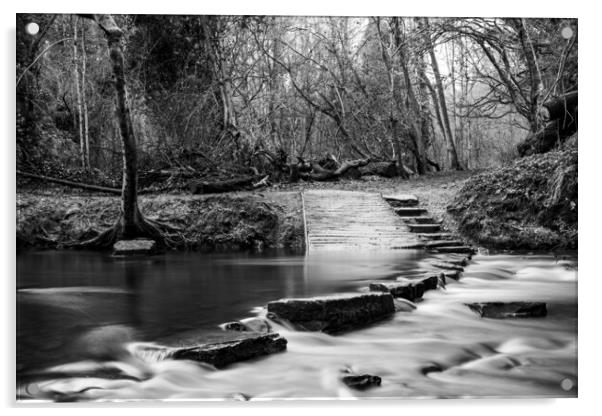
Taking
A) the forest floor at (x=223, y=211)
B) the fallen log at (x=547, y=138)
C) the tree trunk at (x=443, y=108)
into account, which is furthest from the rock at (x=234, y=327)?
the fallen log at (x=547, y=138)

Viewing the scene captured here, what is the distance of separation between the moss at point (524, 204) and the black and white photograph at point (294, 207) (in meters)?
0.02

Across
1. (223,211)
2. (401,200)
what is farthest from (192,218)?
(401,200)

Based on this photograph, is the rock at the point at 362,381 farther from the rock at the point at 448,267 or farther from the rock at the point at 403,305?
the rock at the point at 448,267

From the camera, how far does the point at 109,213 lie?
4.94 meters

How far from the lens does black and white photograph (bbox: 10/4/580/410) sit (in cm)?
335

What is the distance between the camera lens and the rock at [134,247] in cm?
484

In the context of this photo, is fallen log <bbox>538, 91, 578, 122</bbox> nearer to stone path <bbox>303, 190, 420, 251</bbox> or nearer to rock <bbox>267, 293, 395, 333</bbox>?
stone path <bbox>303, 190, 420, 251</bbox>

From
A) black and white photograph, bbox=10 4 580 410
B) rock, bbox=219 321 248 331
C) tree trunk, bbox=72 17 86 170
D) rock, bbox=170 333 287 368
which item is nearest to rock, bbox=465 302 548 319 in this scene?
black and white photograph, bbox=10 4 580 410

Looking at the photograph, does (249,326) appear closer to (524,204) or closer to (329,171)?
(329,171)

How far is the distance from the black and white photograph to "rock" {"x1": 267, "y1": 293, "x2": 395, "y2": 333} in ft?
0.04
